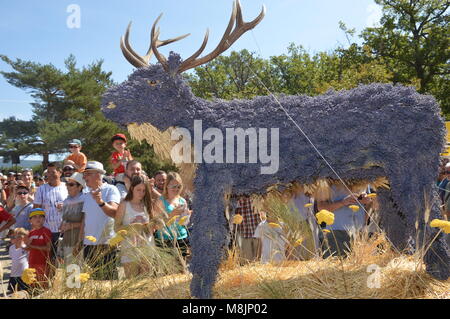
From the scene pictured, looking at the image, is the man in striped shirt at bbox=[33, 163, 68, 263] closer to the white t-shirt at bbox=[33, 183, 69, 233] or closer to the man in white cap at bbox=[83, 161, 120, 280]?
the white t-shirt at bbox=[33, 183, 69, 233]

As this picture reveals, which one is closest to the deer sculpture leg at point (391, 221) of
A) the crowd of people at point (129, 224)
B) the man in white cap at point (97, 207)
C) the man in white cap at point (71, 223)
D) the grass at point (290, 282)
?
the crowd of people at point (129, 224)

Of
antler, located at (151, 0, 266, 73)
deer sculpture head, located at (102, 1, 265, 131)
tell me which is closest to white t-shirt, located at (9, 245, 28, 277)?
deer sculpture head, located at (102, 1, 265, 131)

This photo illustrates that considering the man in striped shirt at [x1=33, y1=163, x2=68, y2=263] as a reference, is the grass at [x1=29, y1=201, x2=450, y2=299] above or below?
below

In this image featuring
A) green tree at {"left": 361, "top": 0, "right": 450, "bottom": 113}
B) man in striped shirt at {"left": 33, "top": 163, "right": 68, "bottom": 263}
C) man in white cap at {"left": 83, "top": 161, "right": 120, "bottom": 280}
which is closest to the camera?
man in white cap at {"left": 83, "top": 161, "right": 120, "bottom": 280}

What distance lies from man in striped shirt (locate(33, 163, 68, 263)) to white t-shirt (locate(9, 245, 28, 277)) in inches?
16.2

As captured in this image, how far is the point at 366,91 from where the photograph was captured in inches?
105

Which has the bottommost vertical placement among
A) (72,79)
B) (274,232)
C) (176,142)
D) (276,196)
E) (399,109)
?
(274,232)

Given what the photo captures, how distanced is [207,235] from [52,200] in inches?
118

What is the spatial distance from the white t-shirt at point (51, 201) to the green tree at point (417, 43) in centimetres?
1578

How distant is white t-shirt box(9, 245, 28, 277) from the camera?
12.8 feet

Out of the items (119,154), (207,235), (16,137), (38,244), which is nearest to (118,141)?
(119,154)
